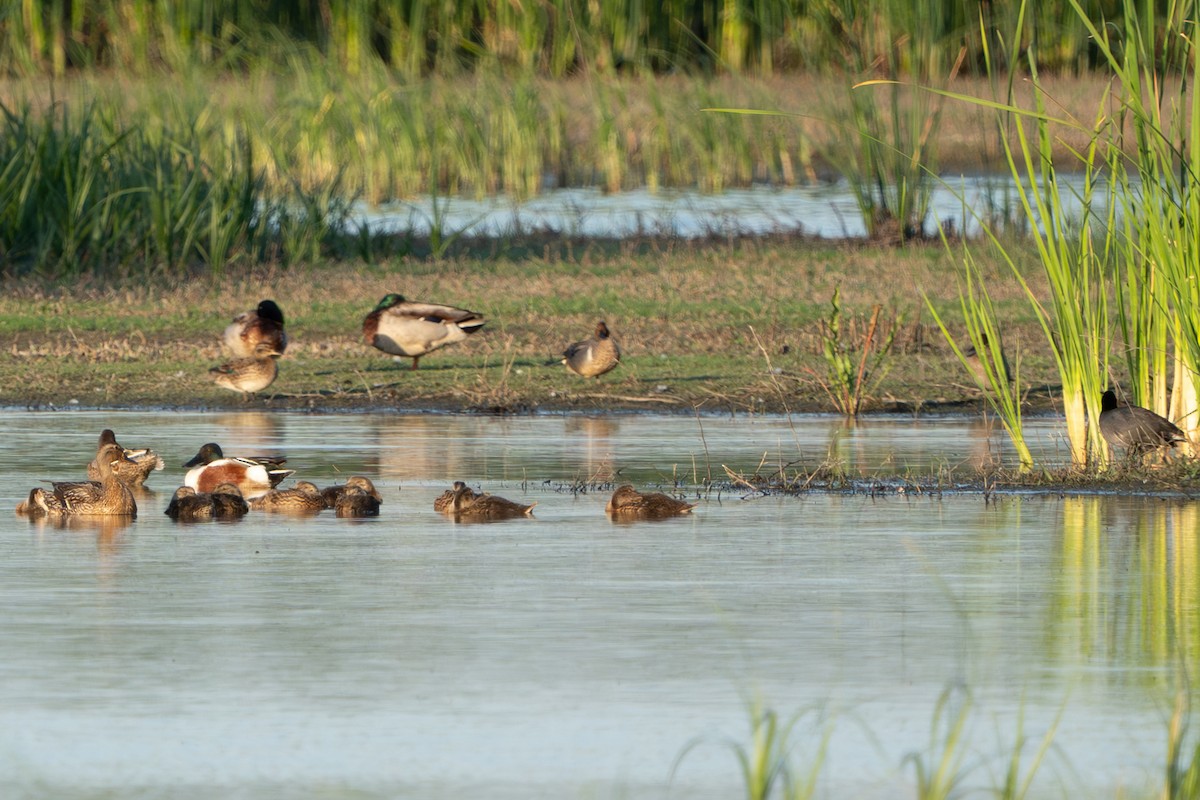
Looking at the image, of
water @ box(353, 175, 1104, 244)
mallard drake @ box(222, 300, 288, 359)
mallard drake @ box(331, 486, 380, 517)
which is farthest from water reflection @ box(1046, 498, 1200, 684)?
water @ box(353, 175, 1104, 244)

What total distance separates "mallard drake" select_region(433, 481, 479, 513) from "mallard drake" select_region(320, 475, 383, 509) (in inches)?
10.3

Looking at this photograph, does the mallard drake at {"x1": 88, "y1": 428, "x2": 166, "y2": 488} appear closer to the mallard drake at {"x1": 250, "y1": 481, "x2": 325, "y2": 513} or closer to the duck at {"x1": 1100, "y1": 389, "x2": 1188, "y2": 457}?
the mallard drake at {"x1": 250, "y1": 481, "x2": 325, "y2": 513}

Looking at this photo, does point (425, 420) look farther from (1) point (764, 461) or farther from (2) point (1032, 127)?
(2) point (1032, 127)

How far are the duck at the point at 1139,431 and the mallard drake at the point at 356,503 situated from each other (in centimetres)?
343

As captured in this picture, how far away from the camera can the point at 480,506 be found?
10.4 metres

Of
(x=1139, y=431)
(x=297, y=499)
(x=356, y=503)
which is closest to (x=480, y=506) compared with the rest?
(x=356, y=503)

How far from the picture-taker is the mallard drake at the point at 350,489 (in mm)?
10570

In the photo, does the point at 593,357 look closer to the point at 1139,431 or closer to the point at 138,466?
the point at 138,466

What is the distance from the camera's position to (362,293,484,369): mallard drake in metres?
17.4

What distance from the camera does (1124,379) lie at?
52.4 feet

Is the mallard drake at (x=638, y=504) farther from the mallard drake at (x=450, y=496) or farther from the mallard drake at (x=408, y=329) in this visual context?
the mallard drake at (x=408, y=329)

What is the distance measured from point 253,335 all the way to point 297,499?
6.23 metres

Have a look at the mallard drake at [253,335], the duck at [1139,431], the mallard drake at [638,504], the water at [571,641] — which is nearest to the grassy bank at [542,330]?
the mallard drake at [253,335]

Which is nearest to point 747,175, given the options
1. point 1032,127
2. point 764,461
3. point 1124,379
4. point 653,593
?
point 1032,127
